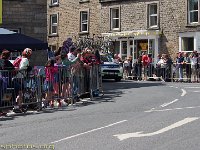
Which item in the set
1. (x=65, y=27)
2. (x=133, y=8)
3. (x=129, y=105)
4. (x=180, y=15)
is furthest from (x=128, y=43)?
(x=129, y=105)

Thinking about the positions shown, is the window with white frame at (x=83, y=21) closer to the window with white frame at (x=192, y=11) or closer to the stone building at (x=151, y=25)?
the stone building at (x=151, y=25)

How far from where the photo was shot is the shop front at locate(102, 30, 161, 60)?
3967cm

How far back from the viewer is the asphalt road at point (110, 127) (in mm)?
9633

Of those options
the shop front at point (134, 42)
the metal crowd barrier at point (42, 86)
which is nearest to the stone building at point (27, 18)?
the metal crowd barrier at point (42, 86)

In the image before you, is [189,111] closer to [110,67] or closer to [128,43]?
[110,67]

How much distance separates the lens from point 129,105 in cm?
1650

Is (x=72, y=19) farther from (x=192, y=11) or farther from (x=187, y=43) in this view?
(x=192, y=11)

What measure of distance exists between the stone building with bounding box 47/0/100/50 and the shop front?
2.62 meters

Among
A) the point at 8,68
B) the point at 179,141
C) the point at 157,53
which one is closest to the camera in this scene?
the point at 179,141

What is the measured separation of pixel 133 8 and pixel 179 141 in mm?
32395

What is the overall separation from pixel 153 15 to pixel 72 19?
1002cm

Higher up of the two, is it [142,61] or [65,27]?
[65,27]

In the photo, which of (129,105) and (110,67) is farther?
(110,67)

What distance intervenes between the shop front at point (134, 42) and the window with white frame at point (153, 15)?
911 millimetres
